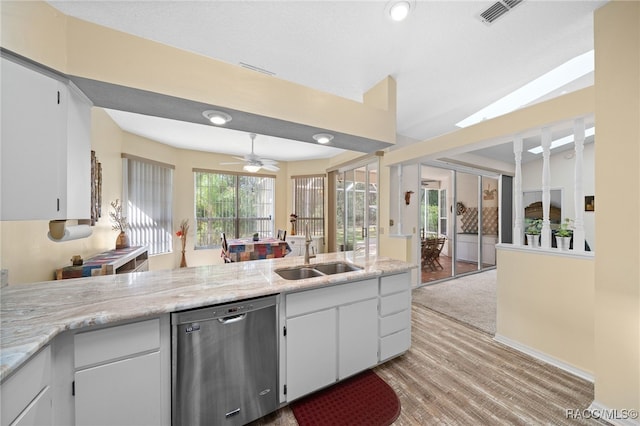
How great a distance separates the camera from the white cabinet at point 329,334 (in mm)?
1641

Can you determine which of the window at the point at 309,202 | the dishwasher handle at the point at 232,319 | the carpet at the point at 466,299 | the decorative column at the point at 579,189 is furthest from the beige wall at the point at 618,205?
the window at the point at 309,202

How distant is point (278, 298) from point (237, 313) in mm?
275

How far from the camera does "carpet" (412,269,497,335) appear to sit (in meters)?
3.04

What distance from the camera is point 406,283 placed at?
2.23 metres

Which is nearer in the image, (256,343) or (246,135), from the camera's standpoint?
(256,343)

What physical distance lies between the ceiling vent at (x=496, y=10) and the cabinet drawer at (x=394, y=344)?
2.77 metres

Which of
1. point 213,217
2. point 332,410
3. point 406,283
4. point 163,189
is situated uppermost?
point 163,189

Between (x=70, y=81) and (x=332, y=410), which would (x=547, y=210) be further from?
(x=70, y=81)

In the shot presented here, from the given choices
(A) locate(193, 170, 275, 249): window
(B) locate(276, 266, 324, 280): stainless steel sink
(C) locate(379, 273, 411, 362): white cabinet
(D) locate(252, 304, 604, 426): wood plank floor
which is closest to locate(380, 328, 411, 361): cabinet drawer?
(C) locate(379, 273, 411, 362): white cabinet

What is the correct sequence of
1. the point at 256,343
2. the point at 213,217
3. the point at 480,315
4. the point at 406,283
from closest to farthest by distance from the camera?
the point at 256,343, the point at 406,283, the point at 480,315, the point at 213,217

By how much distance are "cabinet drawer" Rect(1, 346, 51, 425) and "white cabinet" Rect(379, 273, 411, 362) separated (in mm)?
2039

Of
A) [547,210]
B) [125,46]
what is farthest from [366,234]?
[125,46]

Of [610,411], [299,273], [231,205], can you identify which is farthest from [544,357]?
[231,205]

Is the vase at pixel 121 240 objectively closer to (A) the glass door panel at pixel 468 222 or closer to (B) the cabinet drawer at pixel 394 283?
(B) the cabinet drawer at pixel 394 283
